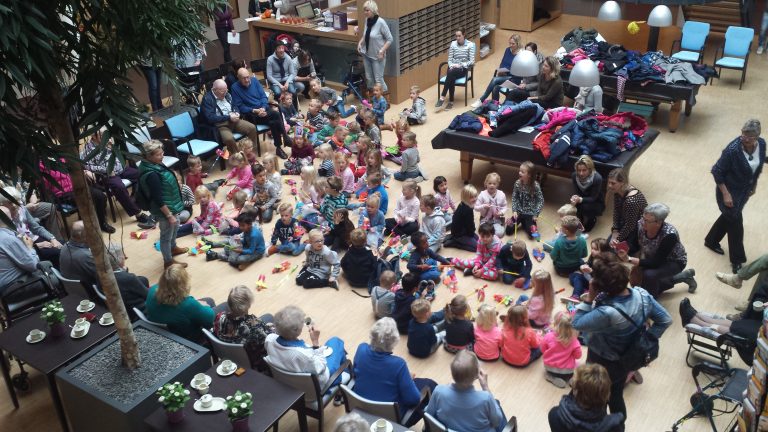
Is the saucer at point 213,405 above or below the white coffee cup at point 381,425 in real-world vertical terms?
above

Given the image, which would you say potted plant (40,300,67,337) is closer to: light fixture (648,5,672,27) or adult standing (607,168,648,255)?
adult standing (607,168,648,255)

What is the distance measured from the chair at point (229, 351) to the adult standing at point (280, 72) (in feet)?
20.8

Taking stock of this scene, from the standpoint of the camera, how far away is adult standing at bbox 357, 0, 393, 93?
10.1 m

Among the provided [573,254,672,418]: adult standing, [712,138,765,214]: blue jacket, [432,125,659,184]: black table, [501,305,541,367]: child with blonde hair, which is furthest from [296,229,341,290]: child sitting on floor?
[712,138,765,214]: blue jacket

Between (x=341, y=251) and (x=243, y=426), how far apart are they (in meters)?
3.14

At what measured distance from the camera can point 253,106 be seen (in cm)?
912

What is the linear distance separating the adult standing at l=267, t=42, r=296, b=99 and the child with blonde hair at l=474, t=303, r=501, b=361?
20.5ft

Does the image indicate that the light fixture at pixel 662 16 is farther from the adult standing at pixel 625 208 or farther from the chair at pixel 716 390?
the chair at pixel 716 390

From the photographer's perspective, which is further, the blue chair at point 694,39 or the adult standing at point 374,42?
the blue chair at point 694,39

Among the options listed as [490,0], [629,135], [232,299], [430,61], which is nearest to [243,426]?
[232,299]

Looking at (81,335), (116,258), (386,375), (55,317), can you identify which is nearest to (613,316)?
(386,375)

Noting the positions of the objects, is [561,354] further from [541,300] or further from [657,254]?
[657,254]

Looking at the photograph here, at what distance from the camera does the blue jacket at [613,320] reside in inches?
158

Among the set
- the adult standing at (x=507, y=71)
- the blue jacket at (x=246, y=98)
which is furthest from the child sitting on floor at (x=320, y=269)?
the adult standing at (x=507, y=71)
